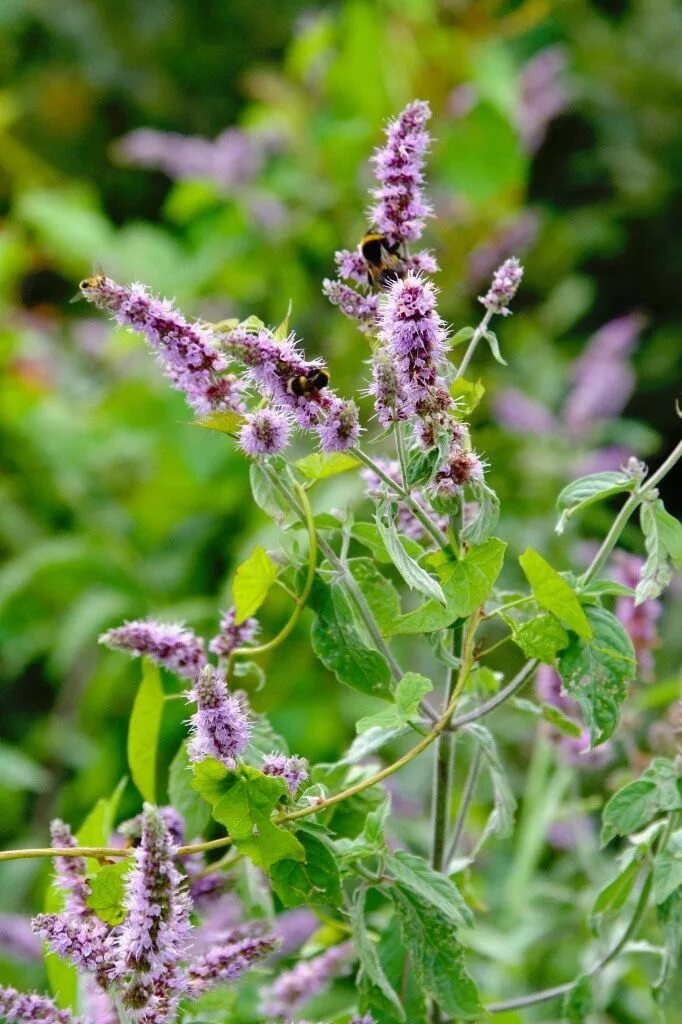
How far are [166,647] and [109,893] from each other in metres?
0.15

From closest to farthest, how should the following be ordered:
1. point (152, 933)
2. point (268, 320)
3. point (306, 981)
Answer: point (152, 933)
point (306, 981)
point (268, 320)

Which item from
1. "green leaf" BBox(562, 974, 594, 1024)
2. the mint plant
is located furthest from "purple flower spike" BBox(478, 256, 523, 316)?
"green leaf" BBox(562, 974, 594, 1024)

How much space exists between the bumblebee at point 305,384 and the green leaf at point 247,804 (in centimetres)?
20

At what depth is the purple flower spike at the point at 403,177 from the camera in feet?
2.56

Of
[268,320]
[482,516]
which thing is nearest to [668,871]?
[482,516]

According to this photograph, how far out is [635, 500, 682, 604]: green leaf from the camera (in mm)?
782

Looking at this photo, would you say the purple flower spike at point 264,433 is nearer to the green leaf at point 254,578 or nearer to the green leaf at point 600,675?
the green leaf at point 254,578

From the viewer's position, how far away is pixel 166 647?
82 centimetres

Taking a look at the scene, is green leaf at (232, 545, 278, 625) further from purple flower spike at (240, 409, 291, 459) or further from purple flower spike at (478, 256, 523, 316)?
purple flower spike at (478, 256, 523, 316)

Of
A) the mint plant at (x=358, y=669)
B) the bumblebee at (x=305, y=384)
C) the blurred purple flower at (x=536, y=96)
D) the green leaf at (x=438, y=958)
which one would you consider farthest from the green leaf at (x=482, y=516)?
the blurred purple flower at (x=536, y=96)

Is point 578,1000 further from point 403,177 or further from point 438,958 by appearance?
point 403,177

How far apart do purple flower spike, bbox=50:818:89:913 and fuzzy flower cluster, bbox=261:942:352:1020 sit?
11.1 inches

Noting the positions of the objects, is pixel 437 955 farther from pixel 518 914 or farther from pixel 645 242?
pixel 645 242

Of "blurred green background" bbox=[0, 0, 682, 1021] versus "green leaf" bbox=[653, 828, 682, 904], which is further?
"blurred green background" bbox=[0, 0, 682, 1021]
